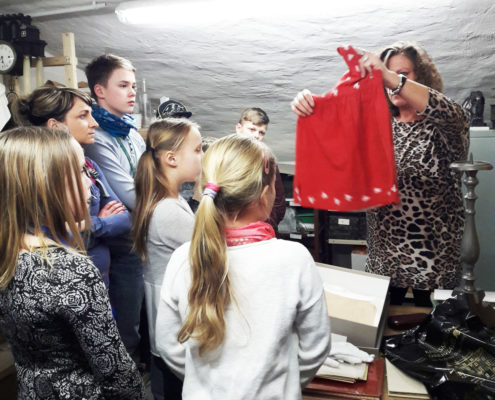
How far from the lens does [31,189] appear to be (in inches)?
41.6

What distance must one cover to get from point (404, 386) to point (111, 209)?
129cm

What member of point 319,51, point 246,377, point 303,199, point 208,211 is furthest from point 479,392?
point 319,51

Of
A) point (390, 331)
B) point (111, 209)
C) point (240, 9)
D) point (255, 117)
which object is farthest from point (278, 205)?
point (390, 331)

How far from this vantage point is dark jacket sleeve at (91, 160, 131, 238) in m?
1.86

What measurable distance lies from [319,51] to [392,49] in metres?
1.75

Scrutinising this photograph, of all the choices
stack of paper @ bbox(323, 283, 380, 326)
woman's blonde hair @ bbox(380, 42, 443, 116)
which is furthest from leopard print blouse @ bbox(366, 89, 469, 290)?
stack of paper @ bbox(323, 283, 380, 326)

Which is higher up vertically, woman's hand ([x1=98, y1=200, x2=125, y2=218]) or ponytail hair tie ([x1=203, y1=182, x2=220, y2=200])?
ponytail hair tie ([x1=203, y1=182, x2=220, y2=200])

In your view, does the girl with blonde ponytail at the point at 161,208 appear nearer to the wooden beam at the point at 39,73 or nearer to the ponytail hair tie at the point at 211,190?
the ponytail hair tie at the point at 211,190

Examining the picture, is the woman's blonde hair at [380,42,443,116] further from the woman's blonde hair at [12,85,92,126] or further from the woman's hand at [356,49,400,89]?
the woman's blonde hair at [12,85,92,126]

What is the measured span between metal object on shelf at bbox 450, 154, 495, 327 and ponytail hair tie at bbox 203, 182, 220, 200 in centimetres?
69

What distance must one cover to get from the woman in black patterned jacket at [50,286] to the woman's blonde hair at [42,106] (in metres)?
0.88

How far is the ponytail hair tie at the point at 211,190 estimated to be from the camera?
1038 millimetres

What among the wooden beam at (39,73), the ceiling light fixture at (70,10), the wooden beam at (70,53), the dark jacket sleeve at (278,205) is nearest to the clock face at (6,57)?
the wooden beam at (39,73)

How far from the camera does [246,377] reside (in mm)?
980
